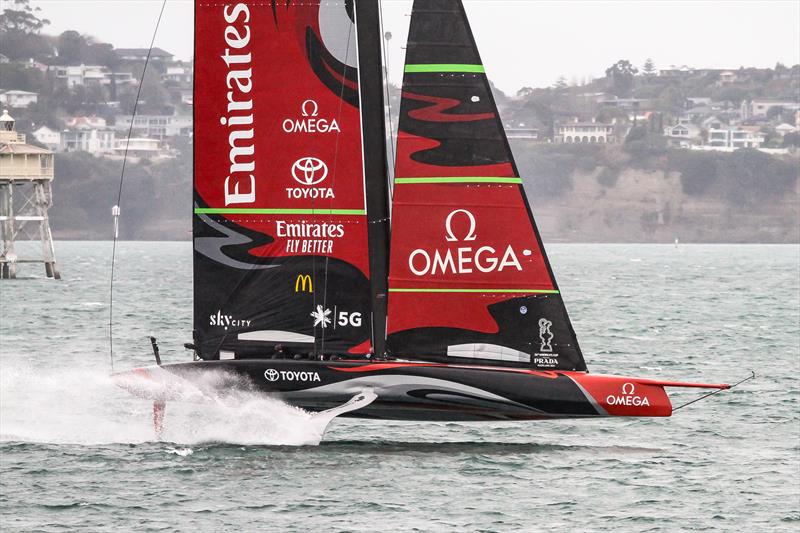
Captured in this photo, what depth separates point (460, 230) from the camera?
15.9 m

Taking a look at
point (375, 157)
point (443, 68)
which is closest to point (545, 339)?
point (375, 157)

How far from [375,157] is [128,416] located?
5.42m

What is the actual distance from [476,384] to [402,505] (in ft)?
6.91

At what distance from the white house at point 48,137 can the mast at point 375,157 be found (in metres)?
170

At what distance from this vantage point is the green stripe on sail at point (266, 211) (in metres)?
16.3

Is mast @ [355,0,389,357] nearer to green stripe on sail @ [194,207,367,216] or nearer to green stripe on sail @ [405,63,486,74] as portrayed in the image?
green stripe on sail @ [194,207,367,216]

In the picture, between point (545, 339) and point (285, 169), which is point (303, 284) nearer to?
point (285, 169)

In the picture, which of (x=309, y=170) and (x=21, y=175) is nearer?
(x=309, y=170)

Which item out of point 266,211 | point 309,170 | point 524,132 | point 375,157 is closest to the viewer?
point 375,157

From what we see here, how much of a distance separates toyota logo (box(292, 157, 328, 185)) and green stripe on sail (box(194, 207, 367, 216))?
1.09ft

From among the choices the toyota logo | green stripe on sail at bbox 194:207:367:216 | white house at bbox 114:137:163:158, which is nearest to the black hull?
green stripe on sail at bbox 194:207:367:216

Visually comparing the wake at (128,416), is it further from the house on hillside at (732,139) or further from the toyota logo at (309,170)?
the house on hillside at (732,139)

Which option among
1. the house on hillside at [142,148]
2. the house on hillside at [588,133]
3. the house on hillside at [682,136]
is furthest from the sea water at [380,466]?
the house on hillside at [588,133]

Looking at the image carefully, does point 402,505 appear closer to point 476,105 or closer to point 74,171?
point 476,105
